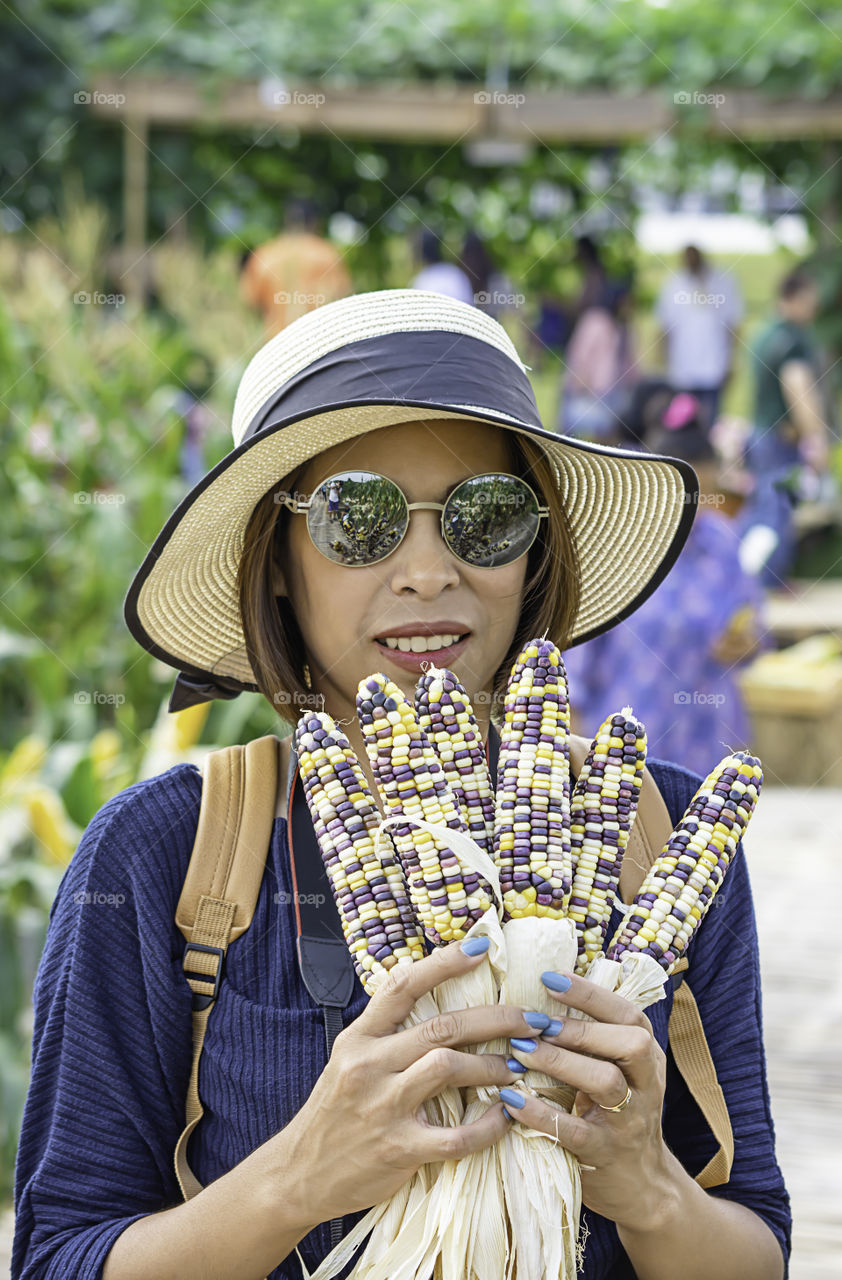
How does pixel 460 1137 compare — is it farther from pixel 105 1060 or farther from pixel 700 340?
pixel 700 340

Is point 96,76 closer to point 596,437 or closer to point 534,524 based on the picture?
point 596,437

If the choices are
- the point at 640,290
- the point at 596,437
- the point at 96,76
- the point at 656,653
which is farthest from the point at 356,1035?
the point at 640,290

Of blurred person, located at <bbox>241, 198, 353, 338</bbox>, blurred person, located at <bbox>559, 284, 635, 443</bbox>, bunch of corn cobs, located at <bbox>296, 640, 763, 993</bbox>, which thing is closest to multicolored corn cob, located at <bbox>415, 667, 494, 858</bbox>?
bunch of corn cobs, located at <bbox>296, 640, 763, 993</bbox>

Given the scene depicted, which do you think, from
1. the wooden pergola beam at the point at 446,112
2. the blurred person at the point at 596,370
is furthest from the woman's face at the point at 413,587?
the wooden pergola beam at the point at 446,112

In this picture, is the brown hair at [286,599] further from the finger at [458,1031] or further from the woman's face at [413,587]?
the finger at [458,1031]

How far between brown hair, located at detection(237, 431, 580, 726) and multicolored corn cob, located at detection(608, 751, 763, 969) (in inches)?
12.9

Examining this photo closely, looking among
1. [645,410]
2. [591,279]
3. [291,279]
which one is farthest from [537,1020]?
[591,279]

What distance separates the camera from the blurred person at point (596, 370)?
9.82 m

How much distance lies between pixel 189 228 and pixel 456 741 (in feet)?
40.6

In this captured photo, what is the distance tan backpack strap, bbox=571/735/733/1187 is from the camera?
133 cm

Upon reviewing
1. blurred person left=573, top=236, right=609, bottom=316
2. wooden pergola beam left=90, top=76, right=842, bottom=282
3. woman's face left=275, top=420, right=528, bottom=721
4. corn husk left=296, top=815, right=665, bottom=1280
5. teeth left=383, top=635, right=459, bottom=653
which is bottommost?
corn husk left=296, top=815, right=665, bottom=1280

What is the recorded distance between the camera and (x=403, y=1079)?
40.4 inches

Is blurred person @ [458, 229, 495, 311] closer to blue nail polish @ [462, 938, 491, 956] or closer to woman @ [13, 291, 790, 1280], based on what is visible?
woman @ [13, 291, 790, 1280]

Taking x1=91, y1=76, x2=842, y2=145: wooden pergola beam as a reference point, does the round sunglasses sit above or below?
below
